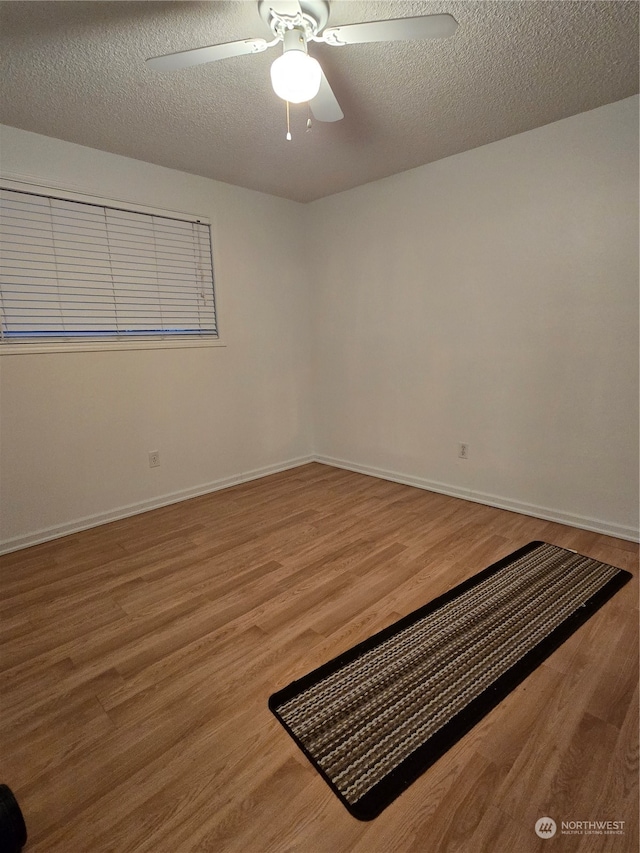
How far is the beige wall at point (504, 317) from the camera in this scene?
2.35 meters

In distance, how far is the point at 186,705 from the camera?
1.44 meters

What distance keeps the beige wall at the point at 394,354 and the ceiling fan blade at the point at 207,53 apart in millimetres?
1447

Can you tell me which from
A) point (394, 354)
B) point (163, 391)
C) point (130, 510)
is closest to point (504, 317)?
point (394, 354)

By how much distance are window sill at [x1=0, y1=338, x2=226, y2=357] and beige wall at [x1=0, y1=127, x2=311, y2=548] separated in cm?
4

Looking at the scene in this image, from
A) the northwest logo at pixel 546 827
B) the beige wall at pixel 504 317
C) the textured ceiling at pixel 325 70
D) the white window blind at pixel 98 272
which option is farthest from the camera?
the white window blind at pixel 98 272

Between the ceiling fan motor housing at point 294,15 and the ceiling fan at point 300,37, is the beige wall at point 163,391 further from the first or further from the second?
the ceiling fan motor housing at point 294,15

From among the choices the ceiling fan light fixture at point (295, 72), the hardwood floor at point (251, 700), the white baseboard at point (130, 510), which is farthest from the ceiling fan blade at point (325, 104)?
the white baseboard at point (130, 510)

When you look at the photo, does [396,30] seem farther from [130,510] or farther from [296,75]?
[130,510]

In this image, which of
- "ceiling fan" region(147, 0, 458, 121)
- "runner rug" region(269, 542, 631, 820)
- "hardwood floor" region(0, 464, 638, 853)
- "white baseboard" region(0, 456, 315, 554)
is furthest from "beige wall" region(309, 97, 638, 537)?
"ceiling fan" region(147, 0, 458, 121)

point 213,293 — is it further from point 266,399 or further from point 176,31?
point 176,31

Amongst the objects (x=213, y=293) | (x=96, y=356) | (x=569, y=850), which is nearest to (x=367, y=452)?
(x=213, y=293)

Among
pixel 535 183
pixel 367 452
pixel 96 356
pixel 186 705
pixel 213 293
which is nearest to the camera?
pixel 186 705

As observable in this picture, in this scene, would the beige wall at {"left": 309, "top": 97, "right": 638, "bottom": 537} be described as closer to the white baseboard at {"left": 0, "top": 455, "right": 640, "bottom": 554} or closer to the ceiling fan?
the white baseboard at {"left": 0, "top": 455, "right": 640, "bottom": 554}

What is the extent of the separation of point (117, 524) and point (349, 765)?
229cm
